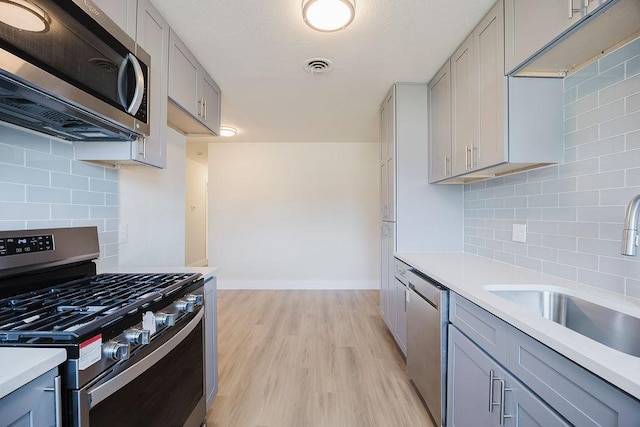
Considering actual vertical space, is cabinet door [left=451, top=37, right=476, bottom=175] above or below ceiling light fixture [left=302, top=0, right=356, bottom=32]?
below

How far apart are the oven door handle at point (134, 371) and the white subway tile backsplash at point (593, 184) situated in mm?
1874

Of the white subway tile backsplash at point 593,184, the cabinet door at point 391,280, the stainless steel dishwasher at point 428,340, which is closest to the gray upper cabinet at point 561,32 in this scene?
the white subway tile backsplash at point 593,184

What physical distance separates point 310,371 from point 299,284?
2.42 metres

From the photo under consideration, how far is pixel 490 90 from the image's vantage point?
161 centimetres

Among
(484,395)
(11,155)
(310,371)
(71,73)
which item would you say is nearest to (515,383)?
(484,395)

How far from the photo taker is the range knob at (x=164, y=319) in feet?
3.55

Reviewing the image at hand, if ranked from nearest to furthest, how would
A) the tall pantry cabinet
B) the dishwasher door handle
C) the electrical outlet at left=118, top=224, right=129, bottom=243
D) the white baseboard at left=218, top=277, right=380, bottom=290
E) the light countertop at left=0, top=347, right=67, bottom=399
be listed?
the light countertop at left=0, top=347, right=67, bottom=399, the dishwasher door handle, the electrical outlet at left=118, top=224, right=129, bottom=243, the tall pantry cabinet, the white baseboard at left=218, top=277, right=380, bottom=290

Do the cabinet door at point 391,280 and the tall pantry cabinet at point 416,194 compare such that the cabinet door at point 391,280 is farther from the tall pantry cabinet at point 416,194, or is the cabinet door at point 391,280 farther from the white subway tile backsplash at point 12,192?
the white subway tile backsplash at point 12,192

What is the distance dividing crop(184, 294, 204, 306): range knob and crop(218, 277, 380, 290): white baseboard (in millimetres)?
3297

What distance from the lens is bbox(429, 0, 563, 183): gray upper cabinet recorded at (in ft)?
4.87

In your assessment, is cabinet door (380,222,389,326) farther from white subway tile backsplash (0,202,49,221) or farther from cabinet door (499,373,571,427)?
white subway tile backsplash (0,202,49,221)

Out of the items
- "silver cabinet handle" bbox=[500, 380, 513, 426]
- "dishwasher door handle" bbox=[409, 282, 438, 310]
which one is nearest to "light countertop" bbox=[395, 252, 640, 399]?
"dishwasher door handle" bbox=[409, 282, 438, 310]

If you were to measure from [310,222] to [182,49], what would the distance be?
10.4ft

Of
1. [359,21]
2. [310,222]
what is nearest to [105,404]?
[359,21]
